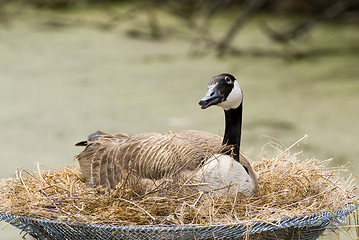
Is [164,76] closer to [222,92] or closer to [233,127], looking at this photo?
[233,127]

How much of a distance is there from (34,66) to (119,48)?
1.07 metres

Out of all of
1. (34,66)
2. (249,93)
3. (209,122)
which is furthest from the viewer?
(34,66)

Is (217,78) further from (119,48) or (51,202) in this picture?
(119,48)

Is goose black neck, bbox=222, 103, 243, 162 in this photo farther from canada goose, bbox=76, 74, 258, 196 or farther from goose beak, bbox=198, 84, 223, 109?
goose beak, bbox=198, 84, 223, 109

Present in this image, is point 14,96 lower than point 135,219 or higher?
higher

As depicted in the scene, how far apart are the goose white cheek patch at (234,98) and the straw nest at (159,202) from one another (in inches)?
11.6

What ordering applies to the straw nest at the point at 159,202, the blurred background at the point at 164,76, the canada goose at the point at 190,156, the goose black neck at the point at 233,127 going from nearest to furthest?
1. the straw nest at the point at 159,202
2. the canada goose at the point at 190,156
3. the goose black neck at the point at 233,127
4. the blurred background at the point at 164,76

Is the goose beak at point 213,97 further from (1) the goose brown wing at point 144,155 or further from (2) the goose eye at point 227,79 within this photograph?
(1) the goose brown wing at point 144,155

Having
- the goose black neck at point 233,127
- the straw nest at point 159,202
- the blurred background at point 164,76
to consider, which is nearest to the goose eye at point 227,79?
the goose black neck at point 233,127

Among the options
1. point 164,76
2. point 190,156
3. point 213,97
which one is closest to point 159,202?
point 190,156

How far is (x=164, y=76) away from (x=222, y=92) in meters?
3.55

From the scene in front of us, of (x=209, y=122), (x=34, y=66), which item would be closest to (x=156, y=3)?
(x=34, y=66)

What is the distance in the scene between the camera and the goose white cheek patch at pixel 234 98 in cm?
200

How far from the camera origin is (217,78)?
78.0 inches
